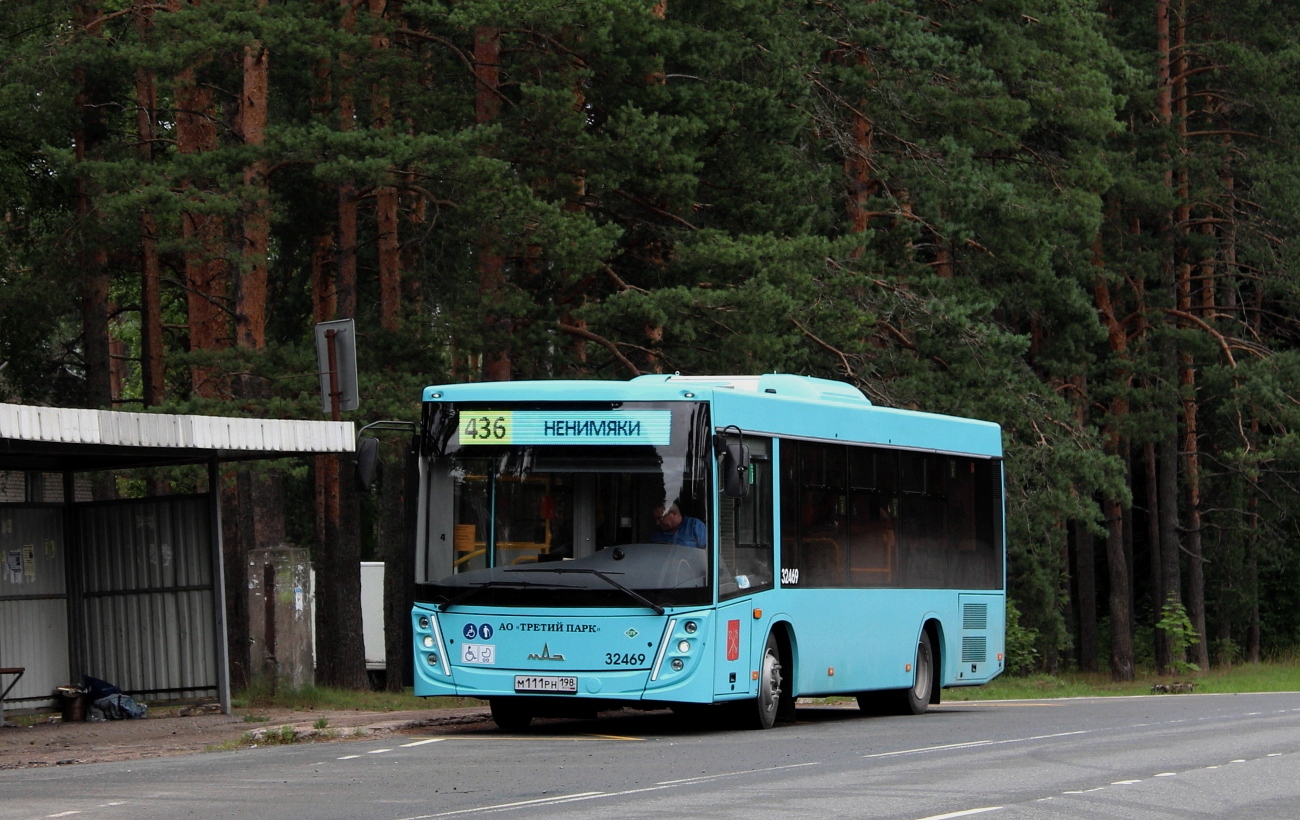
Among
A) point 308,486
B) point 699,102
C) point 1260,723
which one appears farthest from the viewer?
point 308,486

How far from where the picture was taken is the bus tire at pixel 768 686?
56.5 ft

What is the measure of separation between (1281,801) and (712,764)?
3.98 m

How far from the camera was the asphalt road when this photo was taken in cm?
1108

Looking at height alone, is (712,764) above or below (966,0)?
below

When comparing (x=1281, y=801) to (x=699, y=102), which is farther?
(x=699, y=102)

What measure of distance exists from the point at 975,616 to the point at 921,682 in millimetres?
1388

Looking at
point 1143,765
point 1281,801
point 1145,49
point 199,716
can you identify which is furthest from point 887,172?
point 1281,801

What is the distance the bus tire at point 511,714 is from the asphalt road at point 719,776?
8.6 inches

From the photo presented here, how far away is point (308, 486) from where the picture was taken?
172 feet

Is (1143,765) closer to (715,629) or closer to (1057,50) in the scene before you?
(715,629)

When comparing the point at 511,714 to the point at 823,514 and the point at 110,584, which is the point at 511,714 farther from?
the point at 110,584

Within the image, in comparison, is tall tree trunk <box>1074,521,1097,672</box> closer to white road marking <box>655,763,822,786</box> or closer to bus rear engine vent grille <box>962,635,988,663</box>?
bus rear engine vent grille <box>962,635,988,663</box>

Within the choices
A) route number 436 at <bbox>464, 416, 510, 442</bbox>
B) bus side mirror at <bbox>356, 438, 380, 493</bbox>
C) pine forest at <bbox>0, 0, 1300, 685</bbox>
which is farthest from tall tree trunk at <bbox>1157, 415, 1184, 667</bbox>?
bus side mirror at <bbox>356, 438, 380, 493</bbox>

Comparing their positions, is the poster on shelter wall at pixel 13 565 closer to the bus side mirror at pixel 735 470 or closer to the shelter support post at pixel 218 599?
the shelter support post at pixel 218 599
